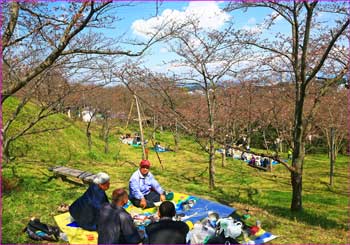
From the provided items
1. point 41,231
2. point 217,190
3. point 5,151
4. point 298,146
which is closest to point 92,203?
point 41,231

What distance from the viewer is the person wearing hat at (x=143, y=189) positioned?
587cm

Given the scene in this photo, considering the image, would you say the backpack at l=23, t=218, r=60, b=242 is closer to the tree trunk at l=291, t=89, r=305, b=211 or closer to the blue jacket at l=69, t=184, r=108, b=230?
the blue jacket at l=69, t=184, r=108, b=230

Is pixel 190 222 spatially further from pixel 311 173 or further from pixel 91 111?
pixel 91 111

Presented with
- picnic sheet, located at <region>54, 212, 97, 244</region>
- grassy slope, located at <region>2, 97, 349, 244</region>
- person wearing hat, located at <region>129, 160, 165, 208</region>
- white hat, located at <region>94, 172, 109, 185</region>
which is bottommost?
grassy slope, located at <region>2, 97, 349, 244</region>

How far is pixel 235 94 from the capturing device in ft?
51.7

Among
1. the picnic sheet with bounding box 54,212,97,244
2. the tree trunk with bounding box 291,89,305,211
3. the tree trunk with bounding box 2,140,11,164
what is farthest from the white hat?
the tree trunk with bounding box 2,140,11,164

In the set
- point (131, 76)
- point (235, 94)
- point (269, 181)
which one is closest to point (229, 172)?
point (269, 181)

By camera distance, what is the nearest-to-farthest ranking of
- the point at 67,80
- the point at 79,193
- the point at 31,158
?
1. the point at 79,193
2. the point at 67,80
3. the point at 31,158

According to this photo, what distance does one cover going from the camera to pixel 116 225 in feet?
11.8

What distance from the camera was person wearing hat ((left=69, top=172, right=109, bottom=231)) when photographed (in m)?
4.52

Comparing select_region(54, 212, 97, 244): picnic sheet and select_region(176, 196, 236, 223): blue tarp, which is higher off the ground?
select_region(176, 196, 236, 223): blue tarp

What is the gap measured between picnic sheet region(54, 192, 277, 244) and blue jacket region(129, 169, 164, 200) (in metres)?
0.25

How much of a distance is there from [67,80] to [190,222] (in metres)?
5.29

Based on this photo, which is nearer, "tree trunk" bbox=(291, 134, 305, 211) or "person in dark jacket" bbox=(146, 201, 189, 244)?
"person in dark jacket" bbox=(146, 201, 189, 244)
